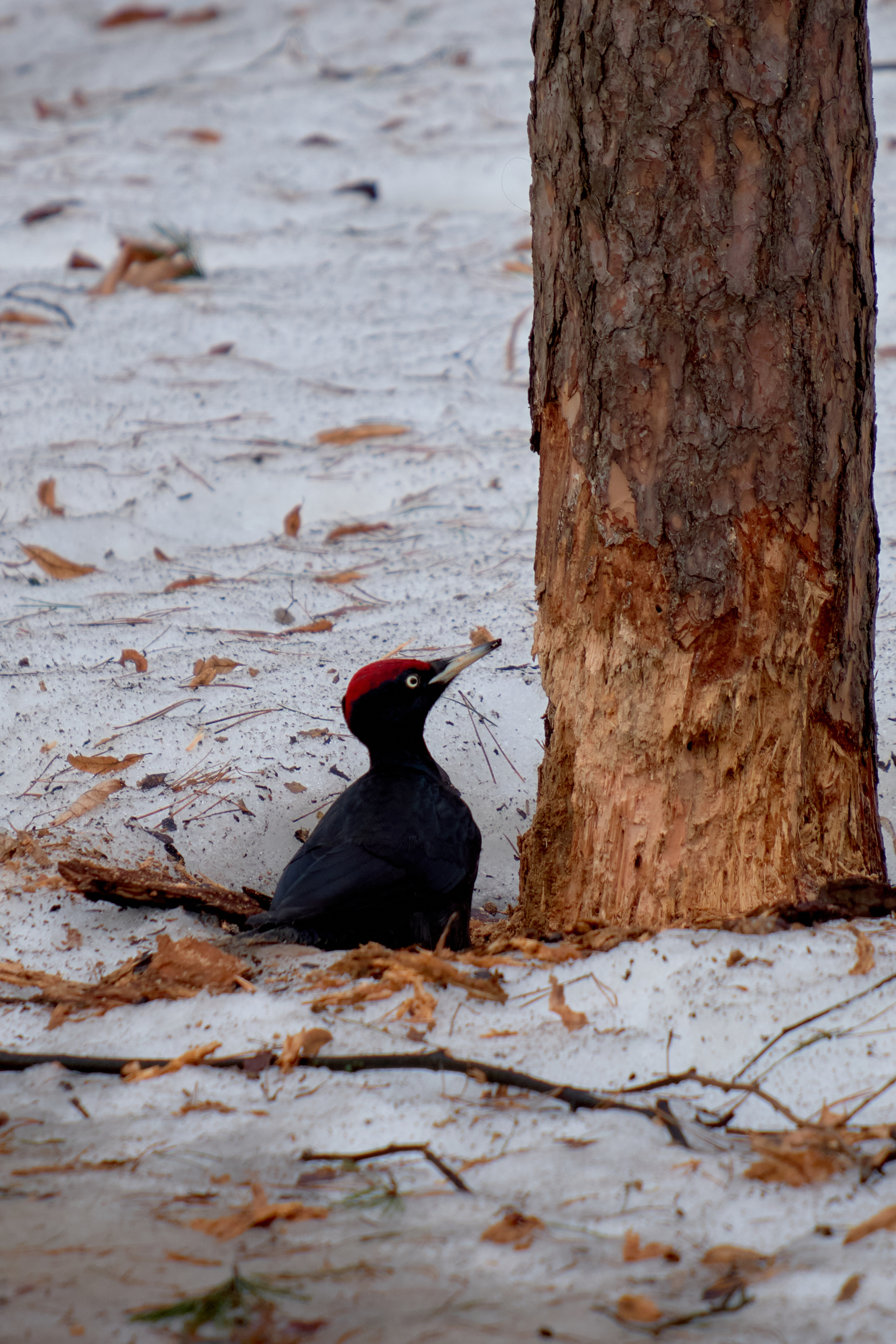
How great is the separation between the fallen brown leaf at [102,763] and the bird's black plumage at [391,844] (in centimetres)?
63

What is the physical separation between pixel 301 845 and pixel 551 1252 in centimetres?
214

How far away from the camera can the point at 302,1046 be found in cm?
219

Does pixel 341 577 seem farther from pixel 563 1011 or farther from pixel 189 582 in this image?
pixel 563 1011

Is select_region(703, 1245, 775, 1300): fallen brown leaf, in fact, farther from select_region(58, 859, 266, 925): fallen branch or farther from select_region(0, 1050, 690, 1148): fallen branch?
select_region(58, 859, 266, 925): fallen branch

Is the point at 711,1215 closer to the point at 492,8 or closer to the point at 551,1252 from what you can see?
the point at 551,1252

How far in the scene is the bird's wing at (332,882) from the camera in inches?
123

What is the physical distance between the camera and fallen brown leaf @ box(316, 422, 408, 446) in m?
5.77

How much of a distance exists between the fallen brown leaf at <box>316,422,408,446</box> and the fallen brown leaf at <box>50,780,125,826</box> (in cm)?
271

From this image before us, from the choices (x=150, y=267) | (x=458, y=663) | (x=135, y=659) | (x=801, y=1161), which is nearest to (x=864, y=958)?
(x=801, y=1161)

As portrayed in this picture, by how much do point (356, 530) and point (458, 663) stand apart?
66.6 inches

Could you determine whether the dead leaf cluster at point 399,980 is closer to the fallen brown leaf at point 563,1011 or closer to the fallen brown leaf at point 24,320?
the fallen brown leaf at point 563,1011

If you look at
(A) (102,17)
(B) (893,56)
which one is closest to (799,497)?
(B) (893,56)

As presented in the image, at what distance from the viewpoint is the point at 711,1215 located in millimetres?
1687

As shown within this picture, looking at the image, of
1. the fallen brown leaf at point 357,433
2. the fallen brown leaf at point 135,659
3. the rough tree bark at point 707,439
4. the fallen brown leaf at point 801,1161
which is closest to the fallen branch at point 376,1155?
the fallen brown leaf at point 801,1161
